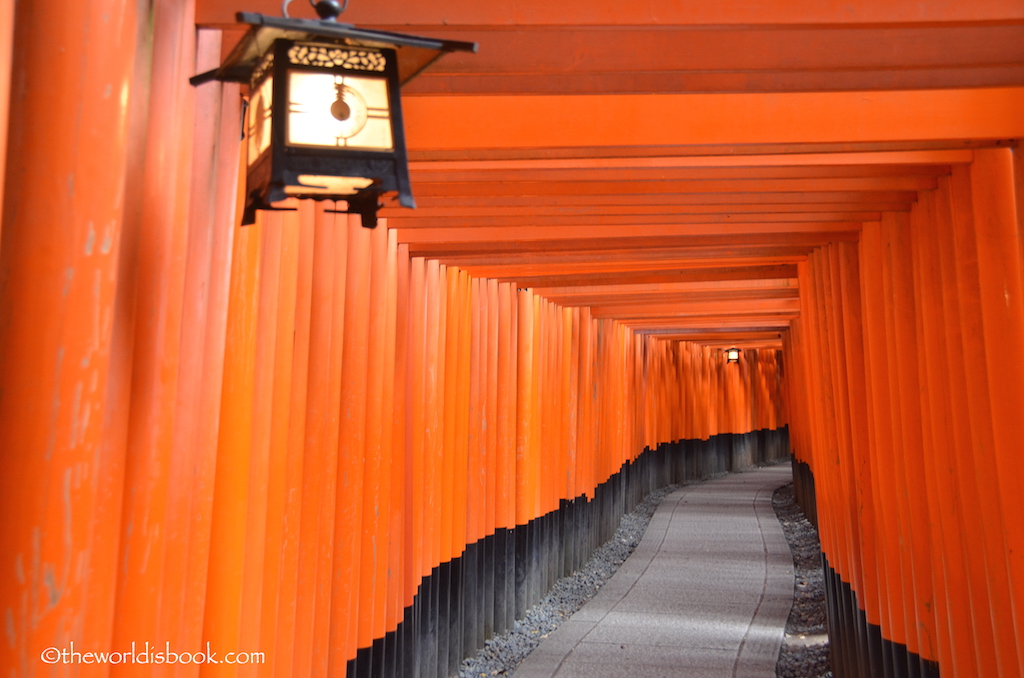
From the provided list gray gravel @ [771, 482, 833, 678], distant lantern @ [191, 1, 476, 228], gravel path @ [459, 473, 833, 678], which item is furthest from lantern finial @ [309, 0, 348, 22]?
gray gravel @ [771, 482, 833, 678]

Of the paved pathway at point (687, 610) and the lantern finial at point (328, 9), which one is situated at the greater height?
the lantern finial at point (328, 9)

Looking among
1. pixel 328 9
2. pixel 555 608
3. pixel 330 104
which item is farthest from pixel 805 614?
pixel 328 9

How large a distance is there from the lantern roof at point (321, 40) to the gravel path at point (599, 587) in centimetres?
543

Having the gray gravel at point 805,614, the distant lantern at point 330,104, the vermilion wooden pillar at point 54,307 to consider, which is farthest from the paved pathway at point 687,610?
the distant lantern at point 330,104

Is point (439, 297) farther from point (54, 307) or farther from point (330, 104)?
point (54, 307)

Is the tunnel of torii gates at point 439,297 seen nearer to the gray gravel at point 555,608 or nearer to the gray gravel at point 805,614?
the gray gravel at point 555,608

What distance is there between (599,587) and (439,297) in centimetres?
458

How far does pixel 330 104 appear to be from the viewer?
2.09m

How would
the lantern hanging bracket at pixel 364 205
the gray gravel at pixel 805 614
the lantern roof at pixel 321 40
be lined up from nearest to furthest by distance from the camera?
the lantern roof at pixel 321 40
the lantern hanging bracket at pixel 364 205
the gray gravel at pixel 805 614

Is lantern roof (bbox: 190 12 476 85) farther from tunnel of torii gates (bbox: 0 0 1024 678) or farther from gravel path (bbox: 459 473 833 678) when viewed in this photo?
gravel path (bbox: 459 473 833 678)

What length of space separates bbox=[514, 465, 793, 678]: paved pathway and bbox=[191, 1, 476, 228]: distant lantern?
214 inches

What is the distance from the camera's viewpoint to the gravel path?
673 cm

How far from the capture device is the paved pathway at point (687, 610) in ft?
22.0

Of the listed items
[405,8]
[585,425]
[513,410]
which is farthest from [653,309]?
[405,8]
